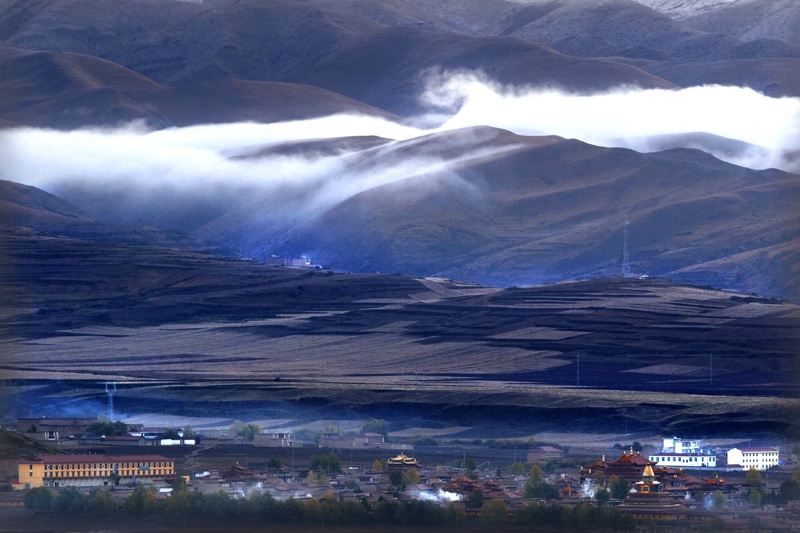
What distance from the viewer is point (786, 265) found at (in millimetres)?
126500

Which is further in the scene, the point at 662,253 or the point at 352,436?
the point at 662,253

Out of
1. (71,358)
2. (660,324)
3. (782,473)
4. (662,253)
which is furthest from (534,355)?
(662,253)

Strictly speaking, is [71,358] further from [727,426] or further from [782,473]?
[782,473]

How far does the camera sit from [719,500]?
137ft

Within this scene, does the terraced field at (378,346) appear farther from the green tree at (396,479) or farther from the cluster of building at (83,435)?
the green tree at (396,479)

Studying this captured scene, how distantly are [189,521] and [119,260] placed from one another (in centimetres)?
8949

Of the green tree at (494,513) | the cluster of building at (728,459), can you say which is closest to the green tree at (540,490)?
the green tree at (494,513)

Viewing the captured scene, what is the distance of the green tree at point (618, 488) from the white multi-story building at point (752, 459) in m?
8.77

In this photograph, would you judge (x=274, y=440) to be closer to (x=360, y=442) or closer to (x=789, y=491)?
(x=360, y=442)

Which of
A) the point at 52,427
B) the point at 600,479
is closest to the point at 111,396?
the point at 52,427

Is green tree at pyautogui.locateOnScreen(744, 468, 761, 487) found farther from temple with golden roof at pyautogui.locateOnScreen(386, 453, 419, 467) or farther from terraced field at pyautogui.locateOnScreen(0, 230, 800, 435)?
terraced field at pyautogui.locateOnScreen(0, 230, 800, 435)

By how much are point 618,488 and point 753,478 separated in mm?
5132

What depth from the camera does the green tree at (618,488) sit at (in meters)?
41.9

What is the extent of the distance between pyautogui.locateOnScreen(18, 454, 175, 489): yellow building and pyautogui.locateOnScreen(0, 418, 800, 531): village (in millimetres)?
42
